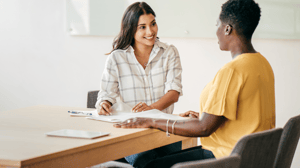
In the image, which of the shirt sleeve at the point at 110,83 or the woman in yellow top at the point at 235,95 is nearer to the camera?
the woman in yellow top at the point at 235,95

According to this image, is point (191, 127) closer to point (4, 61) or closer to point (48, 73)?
point (48, 73)

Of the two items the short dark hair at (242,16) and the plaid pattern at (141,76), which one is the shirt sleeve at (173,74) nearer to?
the plaid pattern at (141,76)

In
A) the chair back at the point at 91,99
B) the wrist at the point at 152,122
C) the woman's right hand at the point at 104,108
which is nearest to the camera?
the wrist at the point at 152,122

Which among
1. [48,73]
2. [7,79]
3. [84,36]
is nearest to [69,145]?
[84,36]

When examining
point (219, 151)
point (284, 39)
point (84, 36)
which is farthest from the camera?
point (84, 36)

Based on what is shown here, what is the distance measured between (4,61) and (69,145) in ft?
10.3

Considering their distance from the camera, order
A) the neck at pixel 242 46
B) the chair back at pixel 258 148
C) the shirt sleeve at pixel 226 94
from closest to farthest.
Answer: the chair back at pixel 258 148 < the shirt sleeve at pixel 226 94 < the neck at pixel 242 46

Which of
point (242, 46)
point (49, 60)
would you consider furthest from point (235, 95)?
point (49, 60)

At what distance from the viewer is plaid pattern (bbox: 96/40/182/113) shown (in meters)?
2.29

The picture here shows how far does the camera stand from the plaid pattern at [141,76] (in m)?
2.29

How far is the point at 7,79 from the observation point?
4137 mm

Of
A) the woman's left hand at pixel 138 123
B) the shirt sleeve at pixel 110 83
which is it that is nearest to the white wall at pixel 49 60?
the shirt sleeve at pixel 110 83

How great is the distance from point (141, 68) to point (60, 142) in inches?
41.0

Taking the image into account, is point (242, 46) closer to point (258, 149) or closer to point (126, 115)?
point (258, 149)
